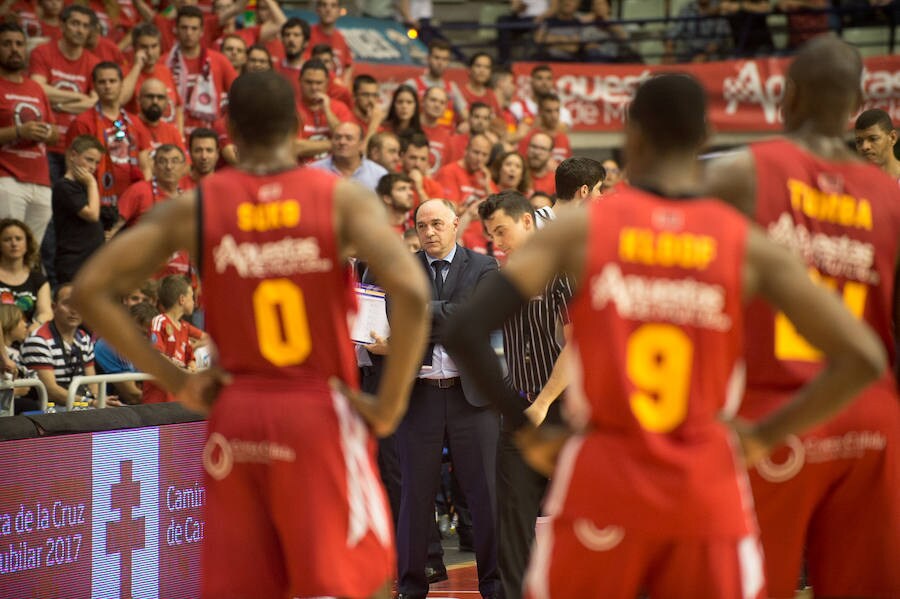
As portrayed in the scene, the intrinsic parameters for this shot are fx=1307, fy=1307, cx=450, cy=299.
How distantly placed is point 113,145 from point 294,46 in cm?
255

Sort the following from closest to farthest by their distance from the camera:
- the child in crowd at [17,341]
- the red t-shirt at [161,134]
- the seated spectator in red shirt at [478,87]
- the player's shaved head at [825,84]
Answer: the player's shaved head at [825,84] < the child in crowd at [17,341] < the red t-shirt at [161,134] < the seated spectator in red shirt at [478,87]

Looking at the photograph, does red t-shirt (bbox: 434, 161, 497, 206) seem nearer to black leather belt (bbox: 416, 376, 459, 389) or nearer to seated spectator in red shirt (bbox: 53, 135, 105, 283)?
seated spectator in red shirt (bbox: 53, 135, 105, 283)

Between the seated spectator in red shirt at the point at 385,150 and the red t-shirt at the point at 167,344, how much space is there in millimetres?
3460

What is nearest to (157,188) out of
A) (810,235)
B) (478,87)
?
(478,87)

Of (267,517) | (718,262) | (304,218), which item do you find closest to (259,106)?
(304,218)

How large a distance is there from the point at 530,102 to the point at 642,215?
1318 centimetres

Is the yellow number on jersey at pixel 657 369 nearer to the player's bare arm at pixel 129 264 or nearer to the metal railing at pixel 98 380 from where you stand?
the player's bare arm at pixel 129 264

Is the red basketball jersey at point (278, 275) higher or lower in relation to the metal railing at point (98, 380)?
higher

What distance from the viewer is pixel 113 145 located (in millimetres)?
11633

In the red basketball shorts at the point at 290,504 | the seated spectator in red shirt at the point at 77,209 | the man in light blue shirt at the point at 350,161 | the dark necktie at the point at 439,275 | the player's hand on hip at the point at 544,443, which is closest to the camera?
the player's hand on hip at the point at 544,443

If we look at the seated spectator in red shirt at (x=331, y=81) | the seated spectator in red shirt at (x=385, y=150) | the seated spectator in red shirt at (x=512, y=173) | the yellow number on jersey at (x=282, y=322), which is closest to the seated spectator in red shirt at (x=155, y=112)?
the seated spectator in red shirt at (x=385, y=150)

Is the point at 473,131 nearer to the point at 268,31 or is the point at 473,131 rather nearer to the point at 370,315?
the point at 268,31

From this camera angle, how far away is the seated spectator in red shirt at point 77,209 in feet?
36.1

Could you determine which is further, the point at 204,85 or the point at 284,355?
the point at 204,85
